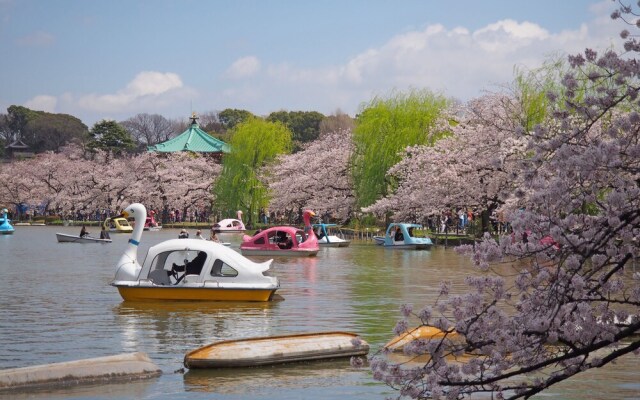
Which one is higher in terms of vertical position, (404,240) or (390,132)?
(390,132)

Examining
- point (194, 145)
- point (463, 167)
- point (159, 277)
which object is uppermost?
point (194, 145)

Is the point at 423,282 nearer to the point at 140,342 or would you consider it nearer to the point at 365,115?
the point at 140,342

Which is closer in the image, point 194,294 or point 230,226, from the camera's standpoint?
point 194,294

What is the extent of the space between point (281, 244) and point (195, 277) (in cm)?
2291

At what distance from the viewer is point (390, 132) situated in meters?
62.5

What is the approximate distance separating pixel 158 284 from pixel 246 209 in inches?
2522

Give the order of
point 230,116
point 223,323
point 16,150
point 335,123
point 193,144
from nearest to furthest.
→ 1. point 223,323
2. point 193,144
3. point 335,123
4. point 16,150
5. point 230,116

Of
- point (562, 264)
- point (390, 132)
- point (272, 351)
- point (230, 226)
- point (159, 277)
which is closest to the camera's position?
point (562, 264)

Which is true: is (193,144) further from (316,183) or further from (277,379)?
(277,379)

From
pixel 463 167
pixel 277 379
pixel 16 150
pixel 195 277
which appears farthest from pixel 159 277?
pixel 16 150

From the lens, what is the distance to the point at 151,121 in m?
176

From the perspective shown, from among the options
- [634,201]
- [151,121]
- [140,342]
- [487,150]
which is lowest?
[140,342]

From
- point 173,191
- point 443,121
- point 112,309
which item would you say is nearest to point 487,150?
point 443,121

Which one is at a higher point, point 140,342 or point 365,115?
point 365,115
